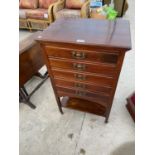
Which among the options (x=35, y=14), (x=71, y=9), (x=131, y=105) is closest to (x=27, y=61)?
(x=131, y=105)

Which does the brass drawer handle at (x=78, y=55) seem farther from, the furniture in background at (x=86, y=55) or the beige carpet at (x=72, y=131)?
the beige carpet at (x=72, y=131)

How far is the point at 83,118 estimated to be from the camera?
177 cm

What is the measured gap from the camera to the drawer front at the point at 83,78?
126 cm

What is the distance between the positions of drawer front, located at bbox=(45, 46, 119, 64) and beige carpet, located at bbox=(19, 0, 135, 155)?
854 mm

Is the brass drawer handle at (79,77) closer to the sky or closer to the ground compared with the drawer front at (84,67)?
closer to the ground

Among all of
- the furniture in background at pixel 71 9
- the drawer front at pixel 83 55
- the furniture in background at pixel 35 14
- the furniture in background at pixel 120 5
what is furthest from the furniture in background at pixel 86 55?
the furniture in background at pixel 120 5

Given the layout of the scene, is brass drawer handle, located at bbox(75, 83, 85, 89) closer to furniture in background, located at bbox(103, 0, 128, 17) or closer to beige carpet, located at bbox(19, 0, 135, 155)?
beige carpet, located at bbox(19, 0, 135, 155)
